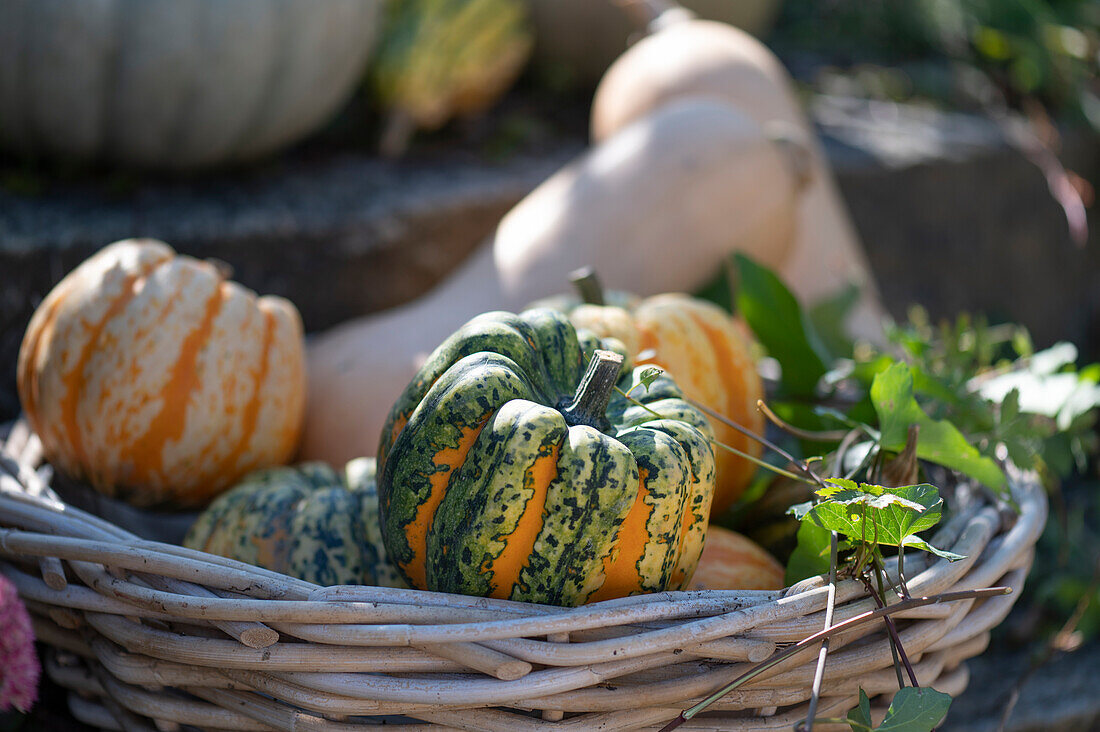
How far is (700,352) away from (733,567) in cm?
28

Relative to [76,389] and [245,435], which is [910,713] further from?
[76,389]

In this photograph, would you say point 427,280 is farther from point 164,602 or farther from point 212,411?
point 164,602

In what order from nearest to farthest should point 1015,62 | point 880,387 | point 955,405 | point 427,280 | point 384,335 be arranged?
point 880,387 → point 955,405 → point 384,335 → point 427,280 → point 1015,62

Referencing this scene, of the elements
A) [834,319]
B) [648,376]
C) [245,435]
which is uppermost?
[648,376]

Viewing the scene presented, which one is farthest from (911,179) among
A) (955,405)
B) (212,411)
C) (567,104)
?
(212,411)

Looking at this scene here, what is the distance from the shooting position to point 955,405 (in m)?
1.08

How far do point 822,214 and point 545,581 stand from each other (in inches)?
52.5

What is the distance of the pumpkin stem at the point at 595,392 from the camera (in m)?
0.79

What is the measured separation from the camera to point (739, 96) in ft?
5.82

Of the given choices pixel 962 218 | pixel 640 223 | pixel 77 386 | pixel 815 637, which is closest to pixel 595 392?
pixel 815 637

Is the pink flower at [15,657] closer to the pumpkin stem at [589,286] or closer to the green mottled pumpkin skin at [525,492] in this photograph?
the green mottled pumpkin skin at [525,492]

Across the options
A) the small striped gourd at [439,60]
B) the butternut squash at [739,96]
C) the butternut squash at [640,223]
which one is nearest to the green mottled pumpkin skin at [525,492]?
the butternut squash at [640,223]

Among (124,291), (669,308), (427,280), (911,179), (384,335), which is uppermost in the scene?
(124,291)

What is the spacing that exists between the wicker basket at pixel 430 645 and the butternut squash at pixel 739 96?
0.99m
